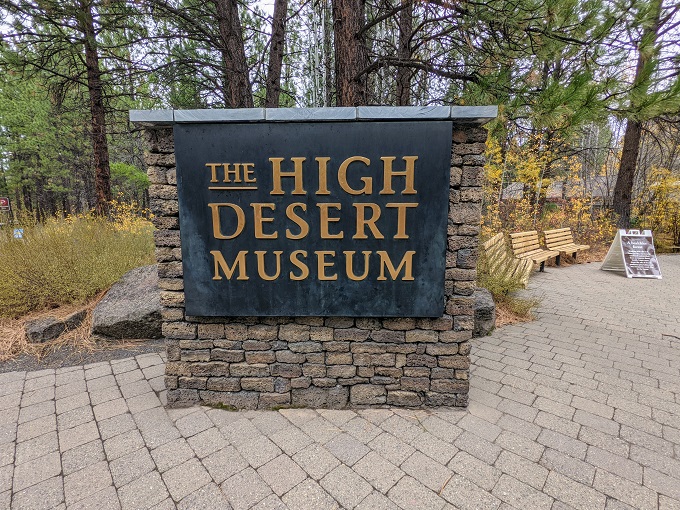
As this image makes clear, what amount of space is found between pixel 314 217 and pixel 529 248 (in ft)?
21.8

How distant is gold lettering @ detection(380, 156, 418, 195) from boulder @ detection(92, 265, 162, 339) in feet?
9.40

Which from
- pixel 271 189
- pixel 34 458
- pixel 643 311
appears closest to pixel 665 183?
pixel 643 311

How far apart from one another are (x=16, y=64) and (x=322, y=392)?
683cm

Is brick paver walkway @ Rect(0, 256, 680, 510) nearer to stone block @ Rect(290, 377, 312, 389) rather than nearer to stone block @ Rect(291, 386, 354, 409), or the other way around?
stone block @ Rect(291, 386, 354, 409)

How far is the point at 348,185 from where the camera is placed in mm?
2270

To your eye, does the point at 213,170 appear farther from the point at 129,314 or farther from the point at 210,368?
the point at 129,314

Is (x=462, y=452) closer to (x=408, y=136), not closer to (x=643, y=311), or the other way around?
(x=408, y=136)

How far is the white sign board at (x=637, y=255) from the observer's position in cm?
718

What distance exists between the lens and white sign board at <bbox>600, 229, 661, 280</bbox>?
7.18 meters

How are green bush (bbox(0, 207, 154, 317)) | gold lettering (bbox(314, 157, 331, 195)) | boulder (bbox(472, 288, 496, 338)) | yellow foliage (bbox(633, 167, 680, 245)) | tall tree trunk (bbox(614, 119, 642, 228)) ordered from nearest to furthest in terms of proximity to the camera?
gold lettering (bbox(314, 157, 331, 195)) → green bush (bbox(0, 207, 154, 317)) → boulder (bbox(472, 288, 496, 338)) → tall tree trunk (bbox(614, 119, 642, 228)) → yellow foliage (bbox(633, 167, 680, 245))

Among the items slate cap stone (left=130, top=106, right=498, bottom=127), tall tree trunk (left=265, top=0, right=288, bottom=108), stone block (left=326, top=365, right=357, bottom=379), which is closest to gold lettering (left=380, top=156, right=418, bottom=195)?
slate cap stone (left=130, top=106, right=498, bottom=127)

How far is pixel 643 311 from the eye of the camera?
4992 mm

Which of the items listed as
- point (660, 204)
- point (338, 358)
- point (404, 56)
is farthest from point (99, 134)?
point (660, 204)

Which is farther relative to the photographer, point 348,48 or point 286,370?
point 348,48
